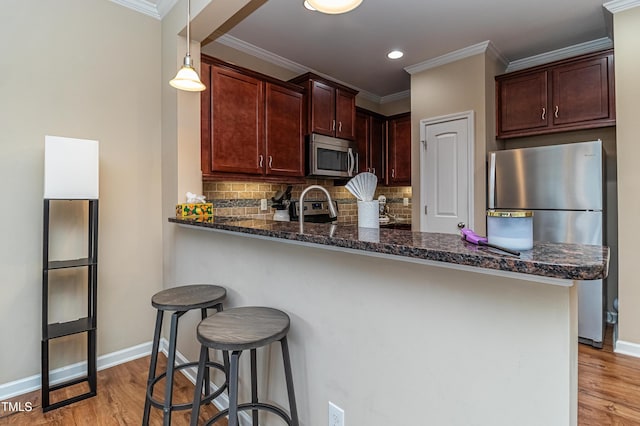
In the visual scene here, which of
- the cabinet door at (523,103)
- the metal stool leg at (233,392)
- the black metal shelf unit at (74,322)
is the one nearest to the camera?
the metal stool leg at (233,392)

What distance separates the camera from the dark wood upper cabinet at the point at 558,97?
2938 mm

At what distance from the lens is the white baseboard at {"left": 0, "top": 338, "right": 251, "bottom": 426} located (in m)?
1.95

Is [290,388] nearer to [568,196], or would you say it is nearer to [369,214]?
[369,214]

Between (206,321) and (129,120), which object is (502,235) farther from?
(129,120)

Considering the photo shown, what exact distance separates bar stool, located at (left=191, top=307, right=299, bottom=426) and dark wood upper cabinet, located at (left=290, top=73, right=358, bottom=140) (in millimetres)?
2428

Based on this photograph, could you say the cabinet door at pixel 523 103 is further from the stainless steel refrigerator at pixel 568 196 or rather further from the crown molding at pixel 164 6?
the crown molding at pixel 164 6

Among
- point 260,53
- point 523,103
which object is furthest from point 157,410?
point 523,103

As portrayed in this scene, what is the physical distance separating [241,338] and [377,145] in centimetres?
373

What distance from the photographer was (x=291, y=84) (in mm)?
3326

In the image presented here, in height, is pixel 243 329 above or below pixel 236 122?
below

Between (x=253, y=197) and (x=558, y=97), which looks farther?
(x=253, y=197)

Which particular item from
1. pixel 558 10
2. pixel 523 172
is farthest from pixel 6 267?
pixel 558 10

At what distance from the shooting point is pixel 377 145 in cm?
452

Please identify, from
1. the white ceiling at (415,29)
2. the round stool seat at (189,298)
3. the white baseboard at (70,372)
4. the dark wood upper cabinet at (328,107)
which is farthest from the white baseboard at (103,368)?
the white ceiling at (415,29)
